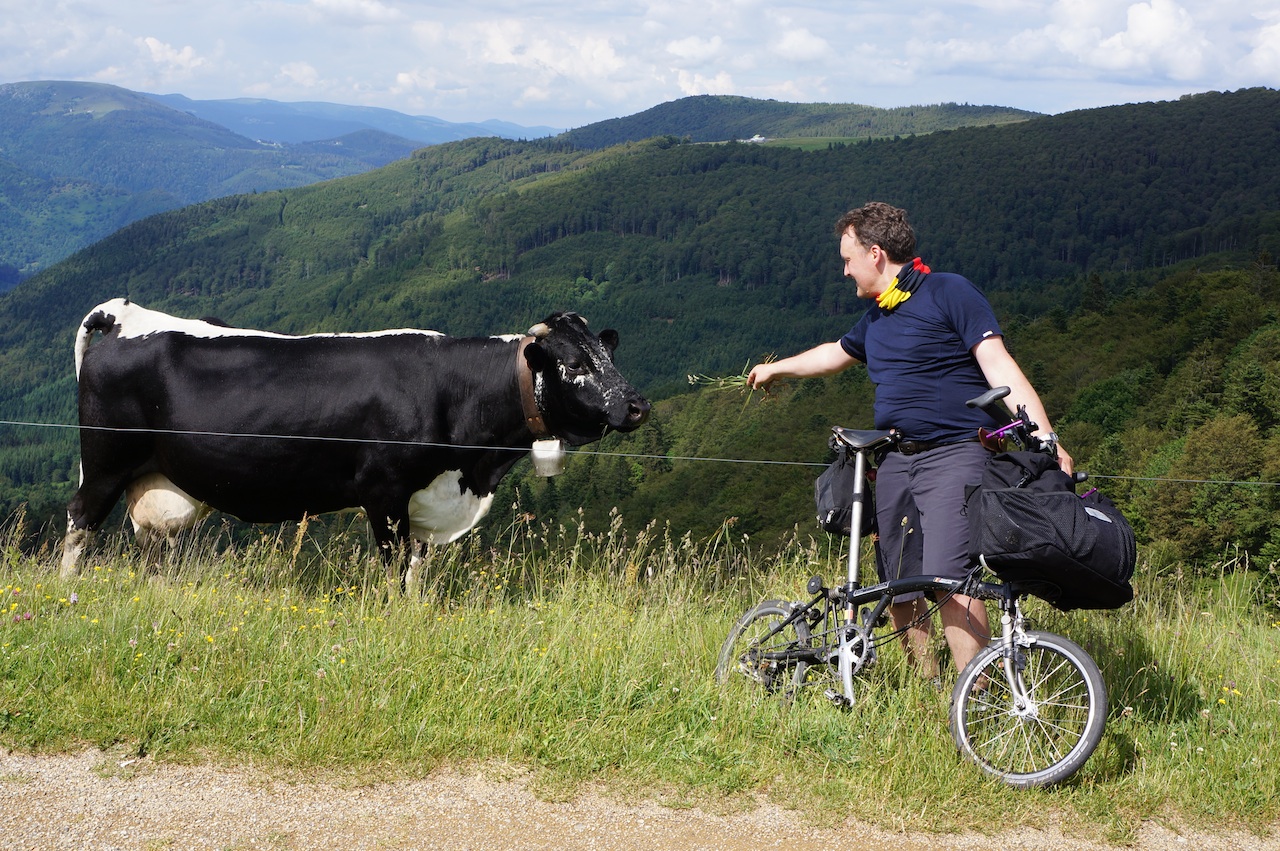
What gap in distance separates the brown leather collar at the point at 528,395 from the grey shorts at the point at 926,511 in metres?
2.74

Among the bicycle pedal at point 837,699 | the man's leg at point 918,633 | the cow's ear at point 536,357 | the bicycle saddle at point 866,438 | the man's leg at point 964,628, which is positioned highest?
the cow's ear at point 536,357

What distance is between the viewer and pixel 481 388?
711 cm

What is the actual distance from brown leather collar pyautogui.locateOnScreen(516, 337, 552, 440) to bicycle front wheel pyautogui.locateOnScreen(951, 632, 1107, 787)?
3.53 m

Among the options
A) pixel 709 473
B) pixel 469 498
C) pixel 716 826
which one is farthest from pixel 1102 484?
pixel 709 473

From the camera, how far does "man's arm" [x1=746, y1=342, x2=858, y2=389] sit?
208 inches

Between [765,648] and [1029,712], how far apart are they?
128 cm

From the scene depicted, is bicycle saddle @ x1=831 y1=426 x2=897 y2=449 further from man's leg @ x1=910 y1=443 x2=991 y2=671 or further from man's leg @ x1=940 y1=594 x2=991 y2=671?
man's leg @ x1=940 y1=594 x2=991 y2=671

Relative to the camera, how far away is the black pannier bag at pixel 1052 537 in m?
3.80

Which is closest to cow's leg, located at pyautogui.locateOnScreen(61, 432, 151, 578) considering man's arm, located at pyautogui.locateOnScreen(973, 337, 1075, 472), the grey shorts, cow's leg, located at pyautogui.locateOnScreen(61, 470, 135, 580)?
cow's leg, located at pyautogui.locateOnScreen(61, 470, 135, 580)

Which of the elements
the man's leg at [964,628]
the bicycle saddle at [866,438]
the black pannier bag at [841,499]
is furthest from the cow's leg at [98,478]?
the man's leg at [964,628]

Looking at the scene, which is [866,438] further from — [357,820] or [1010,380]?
[357,820]

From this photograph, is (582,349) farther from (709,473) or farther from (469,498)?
(709,473)

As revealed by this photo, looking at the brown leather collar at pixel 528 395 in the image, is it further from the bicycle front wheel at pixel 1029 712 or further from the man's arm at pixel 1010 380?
the bicycle front wheel at pixel 1029 712

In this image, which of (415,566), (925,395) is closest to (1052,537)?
(925,395)
